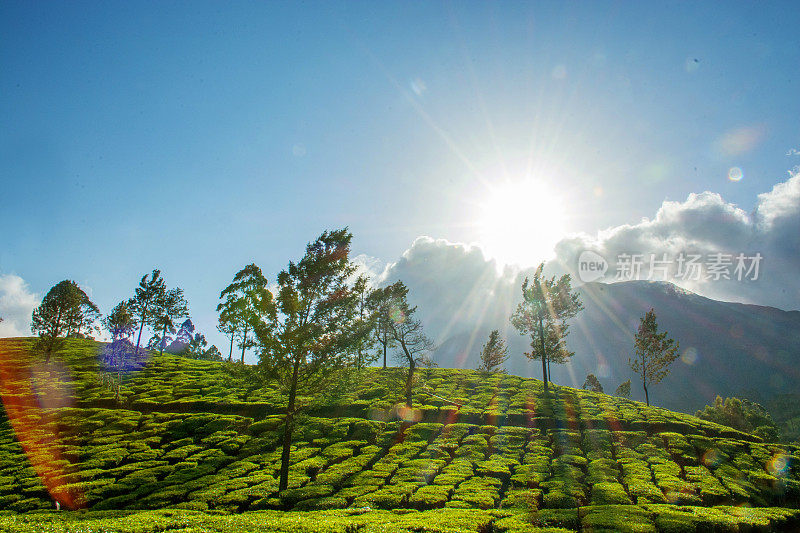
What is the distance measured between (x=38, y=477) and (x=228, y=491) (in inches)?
509

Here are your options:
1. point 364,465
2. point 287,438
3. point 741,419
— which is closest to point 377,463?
point 364,465

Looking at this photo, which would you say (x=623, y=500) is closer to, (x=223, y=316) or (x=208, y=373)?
(x=223, y=316)

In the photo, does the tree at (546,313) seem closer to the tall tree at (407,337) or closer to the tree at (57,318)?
the tall tree at (407,337)

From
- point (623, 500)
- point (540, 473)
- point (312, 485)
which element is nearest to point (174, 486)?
point (312, 485)

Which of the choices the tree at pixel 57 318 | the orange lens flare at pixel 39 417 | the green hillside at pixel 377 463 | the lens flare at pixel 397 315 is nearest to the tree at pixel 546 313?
the green hillside at pixel 377 463

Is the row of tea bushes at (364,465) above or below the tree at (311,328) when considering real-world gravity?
below

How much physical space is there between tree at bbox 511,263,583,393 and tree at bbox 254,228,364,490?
113ft

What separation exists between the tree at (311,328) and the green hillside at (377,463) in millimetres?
1470

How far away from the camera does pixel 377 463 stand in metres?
25.0

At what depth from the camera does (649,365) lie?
157 ft

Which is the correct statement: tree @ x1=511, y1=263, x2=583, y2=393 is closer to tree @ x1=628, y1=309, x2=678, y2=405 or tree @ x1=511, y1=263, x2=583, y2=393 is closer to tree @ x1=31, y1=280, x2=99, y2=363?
tree @ x1=628, y1=309, x2=678, y2=405

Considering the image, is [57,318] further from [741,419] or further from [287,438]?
[741,419]

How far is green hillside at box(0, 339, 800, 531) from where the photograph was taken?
16219 millimetres

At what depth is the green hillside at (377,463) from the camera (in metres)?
16.2
